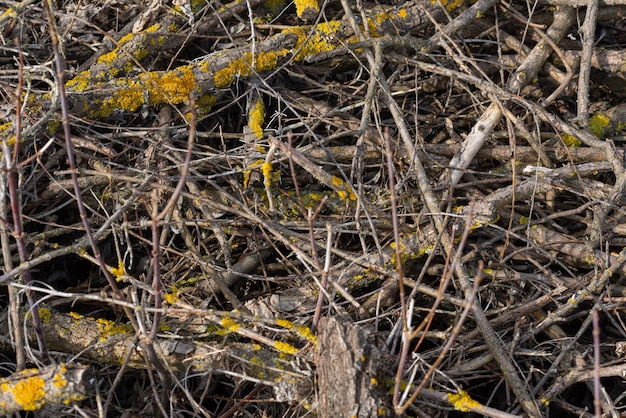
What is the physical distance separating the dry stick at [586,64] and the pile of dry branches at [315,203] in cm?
1

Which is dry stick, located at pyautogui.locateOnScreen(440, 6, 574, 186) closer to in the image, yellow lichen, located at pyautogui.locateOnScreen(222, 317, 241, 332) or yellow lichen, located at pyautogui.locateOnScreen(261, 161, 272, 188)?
yellow lichen, located at pyautogui.locateOnScreen(261, 161, 272, 188)

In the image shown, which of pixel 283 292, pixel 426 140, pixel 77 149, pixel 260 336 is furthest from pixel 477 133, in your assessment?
pixel 77 149

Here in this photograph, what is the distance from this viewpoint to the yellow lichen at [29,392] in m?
1.64

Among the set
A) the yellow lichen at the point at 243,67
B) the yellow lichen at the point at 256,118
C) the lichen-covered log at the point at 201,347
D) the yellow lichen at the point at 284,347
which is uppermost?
the yellow lichen at the point at 243,67

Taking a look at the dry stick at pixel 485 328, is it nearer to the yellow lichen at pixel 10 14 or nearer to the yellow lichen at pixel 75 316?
the yellow lichen at pixel 75 316

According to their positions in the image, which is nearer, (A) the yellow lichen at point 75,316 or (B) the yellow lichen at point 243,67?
(A) the yellow lichen at point 75,316

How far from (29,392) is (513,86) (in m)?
1.97

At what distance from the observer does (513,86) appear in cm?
252

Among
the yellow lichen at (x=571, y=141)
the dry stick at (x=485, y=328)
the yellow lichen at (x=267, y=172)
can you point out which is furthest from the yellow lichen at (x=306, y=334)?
the yellow lichen at (x=571, y=141)

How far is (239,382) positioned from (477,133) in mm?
1232

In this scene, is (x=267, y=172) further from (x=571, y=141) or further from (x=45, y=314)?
(x=571, y=141)

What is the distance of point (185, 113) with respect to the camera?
2.54 metres

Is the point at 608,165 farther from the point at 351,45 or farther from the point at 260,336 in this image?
the point at 260,336

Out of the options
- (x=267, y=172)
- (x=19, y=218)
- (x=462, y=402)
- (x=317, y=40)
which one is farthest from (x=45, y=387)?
(x=317, y=40)
